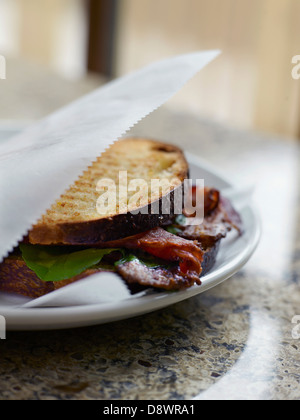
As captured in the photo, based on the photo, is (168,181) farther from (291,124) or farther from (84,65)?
(84,65)

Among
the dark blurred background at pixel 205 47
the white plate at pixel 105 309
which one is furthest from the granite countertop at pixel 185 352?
the dark blurred background at pixel 205 47

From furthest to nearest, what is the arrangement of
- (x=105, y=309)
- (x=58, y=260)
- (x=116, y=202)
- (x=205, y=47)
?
(x=205, y=47)
(x=116, y=202)
(x=58, y=260)
(x=105, y=309)

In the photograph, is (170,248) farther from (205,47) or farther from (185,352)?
(205,47)

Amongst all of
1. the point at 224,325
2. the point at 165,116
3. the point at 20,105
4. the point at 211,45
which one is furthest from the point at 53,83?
the point at 224,325

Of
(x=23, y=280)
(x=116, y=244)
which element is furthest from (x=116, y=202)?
(x=23, y=280)

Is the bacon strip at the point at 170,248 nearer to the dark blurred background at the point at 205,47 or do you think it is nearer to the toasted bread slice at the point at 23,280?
the toasted bread slice at the point at 23,280

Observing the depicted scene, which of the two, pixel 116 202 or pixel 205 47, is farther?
pixel 205 47

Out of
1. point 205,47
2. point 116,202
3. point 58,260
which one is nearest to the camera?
point 58,260

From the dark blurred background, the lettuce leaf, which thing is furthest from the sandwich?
the dark blurred background
